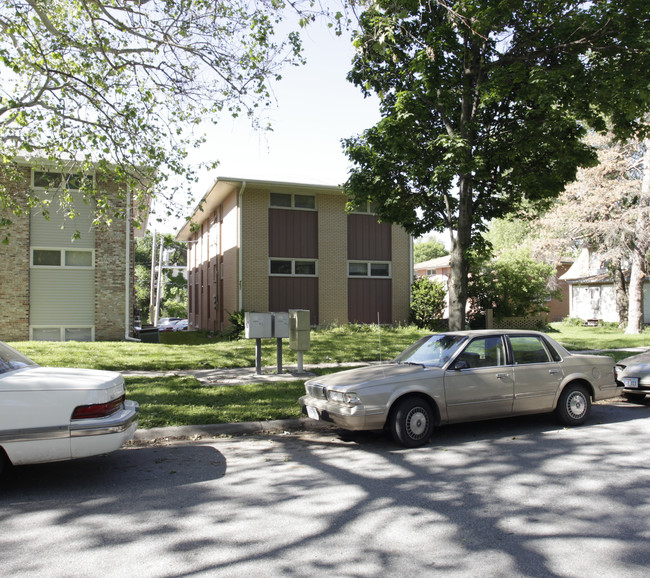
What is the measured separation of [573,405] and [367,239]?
1505 centimetres

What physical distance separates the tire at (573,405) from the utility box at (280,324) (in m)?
5.26

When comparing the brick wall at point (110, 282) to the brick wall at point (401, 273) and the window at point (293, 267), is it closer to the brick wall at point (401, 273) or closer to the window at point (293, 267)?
the window at point (293, 267)

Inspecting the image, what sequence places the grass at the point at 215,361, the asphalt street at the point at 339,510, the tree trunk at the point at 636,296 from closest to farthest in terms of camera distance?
the asphalt street at the point at 339,510, the grass at the point at 215,361, the tree trunk at the point at 636,296

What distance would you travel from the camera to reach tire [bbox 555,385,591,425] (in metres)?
7.66

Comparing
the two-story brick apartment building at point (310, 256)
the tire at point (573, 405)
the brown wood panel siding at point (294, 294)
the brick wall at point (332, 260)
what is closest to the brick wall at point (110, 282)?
the two-story brick apartment building at point (310, 256)

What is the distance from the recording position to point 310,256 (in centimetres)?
2145

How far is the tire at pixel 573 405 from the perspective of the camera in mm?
7660

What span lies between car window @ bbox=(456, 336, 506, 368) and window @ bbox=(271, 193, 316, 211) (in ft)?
48.4

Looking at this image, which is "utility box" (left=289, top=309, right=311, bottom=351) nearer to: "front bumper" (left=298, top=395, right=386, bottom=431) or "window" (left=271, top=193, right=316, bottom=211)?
"front bumper" (left=298, top=395, right=386, bottom=431)

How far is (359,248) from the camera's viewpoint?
72.6ft

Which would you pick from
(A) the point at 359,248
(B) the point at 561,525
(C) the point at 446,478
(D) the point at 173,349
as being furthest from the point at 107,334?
(B) the point at 561,525

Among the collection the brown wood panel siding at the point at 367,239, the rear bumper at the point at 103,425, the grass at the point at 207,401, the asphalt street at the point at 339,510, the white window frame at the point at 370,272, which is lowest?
the asphalt street at the point at 339,510

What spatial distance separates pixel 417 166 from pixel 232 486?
7.64 metres

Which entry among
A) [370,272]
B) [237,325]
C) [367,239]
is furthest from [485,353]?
[367,239]
